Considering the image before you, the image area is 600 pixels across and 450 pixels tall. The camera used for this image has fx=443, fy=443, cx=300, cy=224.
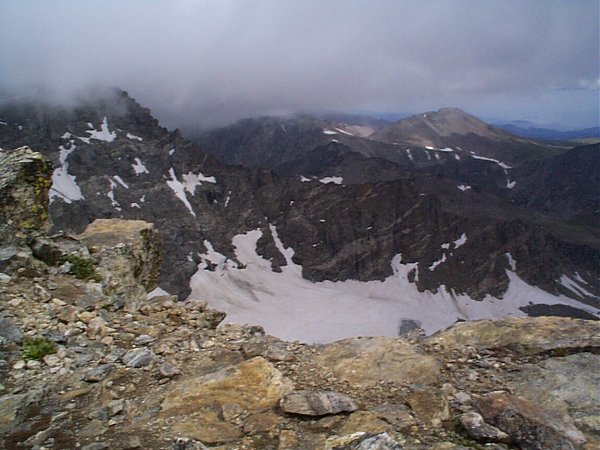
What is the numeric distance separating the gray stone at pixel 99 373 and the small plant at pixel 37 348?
1.06 m

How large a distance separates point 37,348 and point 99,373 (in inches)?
56.9

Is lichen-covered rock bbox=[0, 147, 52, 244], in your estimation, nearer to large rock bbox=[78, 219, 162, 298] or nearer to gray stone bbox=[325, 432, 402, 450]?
large rock bbox=[78, 219, 162, 298]

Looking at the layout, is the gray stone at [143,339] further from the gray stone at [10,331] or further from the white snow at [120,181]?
the white snow at [120,181]

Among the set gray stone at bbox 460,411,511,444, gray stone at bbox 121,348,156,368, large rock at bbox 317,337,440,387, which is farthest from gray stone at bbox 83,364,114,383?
gray stone at bbox 460,411,511,444

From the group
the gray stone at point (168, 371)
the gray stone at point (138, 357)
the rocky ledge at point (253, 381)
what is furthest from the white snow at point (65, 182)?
the gray stone at point (168, 371)

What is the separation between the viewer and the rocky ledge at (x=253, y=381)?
6.34 meters

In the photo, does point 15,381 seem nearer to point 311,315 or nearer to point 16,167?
point 16,167

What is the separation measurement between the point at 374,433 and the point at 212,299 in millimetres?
163866

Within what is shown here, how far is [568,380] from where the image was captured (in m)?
7.43

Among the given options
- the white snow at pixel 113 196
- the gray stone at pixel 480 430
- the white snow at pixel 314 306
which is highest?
the gray stone at pixel 480 430

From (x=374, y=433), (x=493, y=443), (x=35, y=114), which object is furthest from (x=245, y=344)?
(x=35, y=114)

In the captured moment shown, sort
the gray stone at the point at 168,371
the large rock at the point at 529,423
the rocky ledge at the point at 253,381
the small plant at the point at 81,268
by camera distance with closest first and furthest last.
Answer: the large rock at the point at 529,423, the rocky ledge at the point at 253,381, the gray stone at the point at 168,371, the small plant at the point at 81,268

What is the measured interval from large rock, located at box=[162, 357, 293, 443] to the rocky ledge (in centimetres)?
3

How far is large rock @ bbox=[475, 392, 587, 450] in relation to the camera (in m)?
5.91
